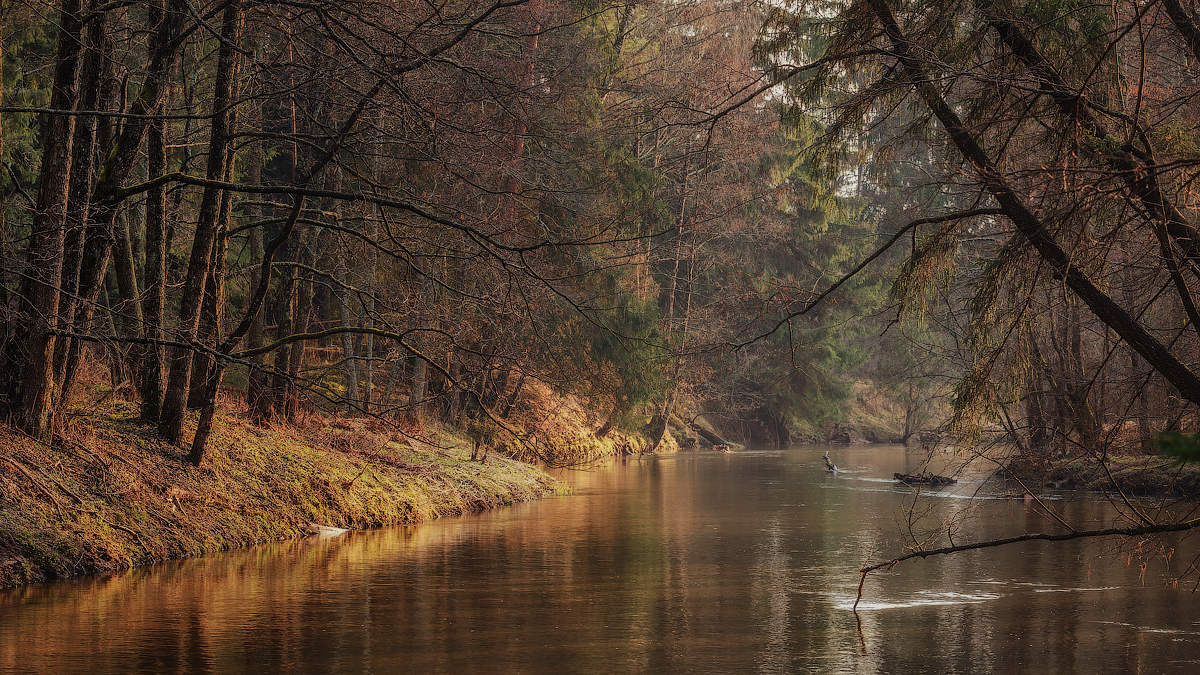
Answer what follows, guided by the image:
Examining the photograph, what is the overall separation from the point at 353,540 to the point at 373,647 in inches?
273

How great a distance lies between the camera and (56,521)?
11453 millimetres

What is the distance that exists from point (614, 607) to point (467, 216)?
14.8ft

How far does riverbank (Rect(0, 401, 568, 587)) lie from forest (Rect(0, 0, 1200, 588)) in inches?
2.8

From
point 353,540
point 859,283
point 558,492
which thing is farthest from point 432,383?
point 859,283

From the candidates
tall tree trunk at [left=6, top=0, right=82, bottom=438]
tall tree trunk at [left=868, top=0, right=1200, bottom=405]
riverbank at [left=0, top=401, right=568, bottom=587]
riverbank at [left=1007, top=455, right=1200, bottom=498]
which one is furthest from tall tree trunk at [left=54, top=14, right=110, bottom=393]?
riverbank at [left=1007, top=455, right=1200, bottom=498]

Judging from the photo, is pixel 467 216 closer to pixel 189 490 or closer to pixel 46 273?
pixel 46 273

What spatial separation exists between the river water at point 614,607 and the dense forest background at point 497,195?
1695 mm

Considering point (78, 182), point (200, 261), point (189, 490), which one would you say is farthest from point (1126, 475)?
point (78, 182)

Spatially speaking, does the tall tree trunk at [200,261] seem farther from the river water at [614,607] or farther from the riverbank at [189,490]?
the river water at [614,607]

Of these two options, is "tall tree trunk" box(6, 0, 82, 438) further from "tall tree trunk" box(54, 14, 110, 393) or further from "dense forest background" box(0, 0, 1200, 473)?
"tall tree trunk" box(54, 14, 110, 393)

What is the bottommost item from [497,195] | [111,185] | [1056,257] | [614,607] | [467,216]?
[614,607]

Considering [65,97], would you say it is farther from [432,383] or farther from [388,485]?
[432,383]

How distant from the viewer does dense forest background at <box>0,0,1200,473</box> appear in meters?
8.23

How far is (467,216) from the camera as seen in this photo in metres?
12.7
